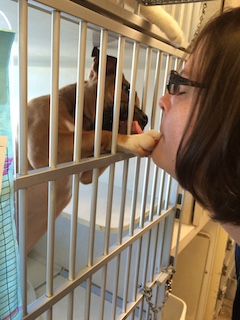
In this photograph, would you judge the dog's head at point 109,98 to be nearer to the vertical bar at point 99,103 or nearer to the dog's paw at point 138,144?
the dog's paw at point 138,144

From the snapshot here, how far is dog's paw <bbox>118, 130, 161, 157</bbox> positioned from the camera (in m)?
0.65

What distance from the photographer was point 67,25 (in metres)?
0.71

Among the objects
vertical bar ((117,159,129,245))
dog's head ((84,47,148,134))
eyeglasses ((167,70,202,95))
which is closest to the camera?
eyeglasses ((167,70,202,95))

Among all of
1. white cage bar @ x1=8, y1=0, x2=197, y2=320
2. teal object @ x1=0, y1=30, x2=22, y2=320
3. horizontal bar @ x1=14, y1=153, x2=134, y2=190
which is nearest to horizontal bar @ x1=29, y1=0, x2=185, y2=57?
white cage bar @ x1=8, y1=0, x2=197, y2=320

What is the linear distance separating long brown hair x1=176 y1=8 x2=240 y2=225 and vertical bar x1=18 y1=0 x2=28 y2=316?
24cm

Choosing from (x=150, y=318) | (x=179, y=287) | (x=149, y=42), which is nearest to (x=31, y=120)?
(x=149, y=42)

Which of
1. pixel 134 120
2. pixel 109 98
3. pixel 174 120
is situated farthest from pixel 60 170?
pixel 109 98

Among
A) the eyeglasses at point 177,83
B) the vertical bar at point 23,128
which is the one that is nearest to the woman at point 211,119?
the eyeglasses at point 177,83

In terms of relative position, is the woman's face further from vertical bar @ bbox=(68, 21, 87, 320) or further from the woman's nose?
vertical bar @ bbox=(68, 21, 87, 320)

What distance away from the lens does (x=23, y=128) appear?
1.36 feet

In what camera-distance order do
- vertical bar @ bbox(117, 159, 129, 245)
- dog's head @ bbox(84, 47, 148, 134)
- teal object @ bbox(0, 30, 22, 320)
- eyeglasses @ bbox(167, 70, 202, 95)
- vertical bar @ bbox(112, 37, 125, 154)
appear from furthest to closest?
1. dog's head @ bbox(84, 47, 148, 134)
2. vertical bar @ bbox(117, 159, 129, 245)
3. vertical bar @ bbox(112, 37, 125, 154)
4. eyeglasses @ bbox(167, 70, 202, 95)
5. teal object @ bbox(0, 30, 22, 320)

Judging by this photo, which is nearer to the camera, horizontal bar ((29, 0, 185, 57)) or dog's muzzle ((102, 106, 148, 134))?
horizontal bar ((29, 0, 185, 57))

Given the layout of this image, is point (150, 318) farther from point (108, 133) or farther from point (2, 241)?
point (2, 241)

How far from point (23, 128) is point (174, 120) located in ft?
0.80
